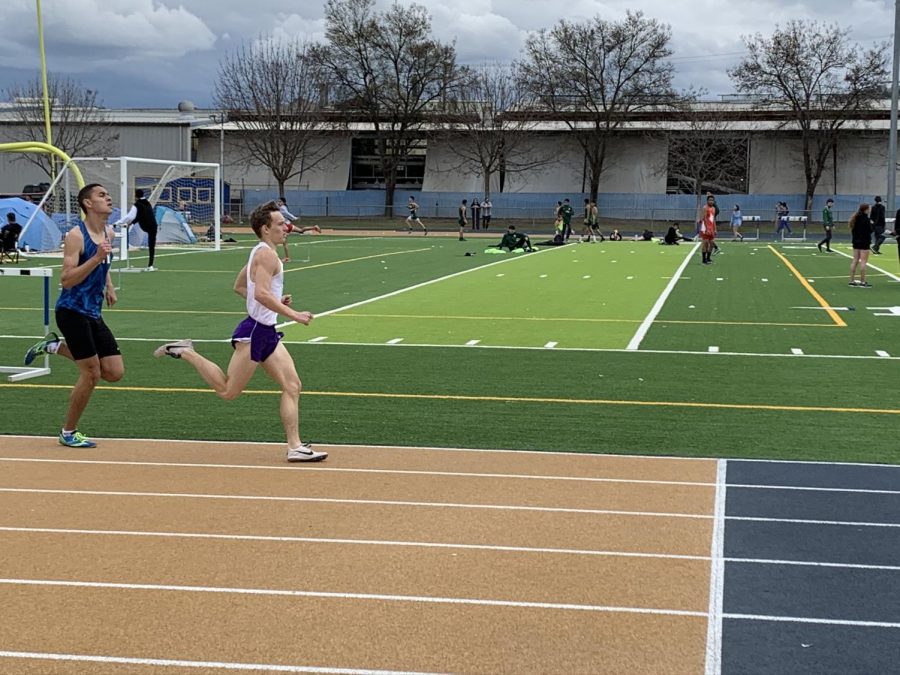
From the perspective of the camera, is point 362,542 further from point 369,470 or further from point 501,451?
point 501,451

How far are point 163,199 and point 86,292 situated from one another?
37376 mm

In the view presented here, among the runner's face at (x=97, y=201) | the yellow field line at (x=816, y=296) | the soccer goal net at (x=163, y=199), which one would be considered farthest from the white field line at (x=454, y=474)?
the soccer goal net at (x=163, y=199)

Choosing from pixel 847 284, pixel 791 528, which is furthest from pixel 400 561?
pixel 847 284

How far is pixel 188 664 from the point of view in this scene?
15.8ft

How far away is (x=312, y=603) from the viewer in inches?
218

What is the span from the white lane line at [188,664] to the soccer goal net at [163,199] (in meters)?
26.8

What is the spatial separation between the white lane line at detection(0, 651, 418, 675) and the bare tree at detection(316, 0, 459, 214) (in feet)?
234

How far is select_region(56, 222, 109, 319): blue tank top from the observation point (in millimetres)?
8914

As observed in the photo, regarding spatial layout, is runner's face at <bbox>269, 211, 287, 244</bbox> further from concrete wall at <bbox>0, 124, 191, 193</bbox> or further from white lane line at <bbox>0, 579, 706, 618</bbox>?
concrete wall at <bbox>0, 124, 191, 193</bbox>

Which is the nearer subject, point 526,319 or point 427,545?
point 427,545

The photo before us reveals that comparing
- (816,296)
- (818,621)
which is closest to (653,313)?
(816,296)

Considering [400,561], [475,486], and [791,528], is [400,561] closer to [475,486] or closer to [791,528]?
[475,486]

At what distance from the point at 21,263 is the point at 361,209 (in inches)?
1786

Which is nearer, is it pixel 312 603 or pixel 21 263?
pixel 312 603
